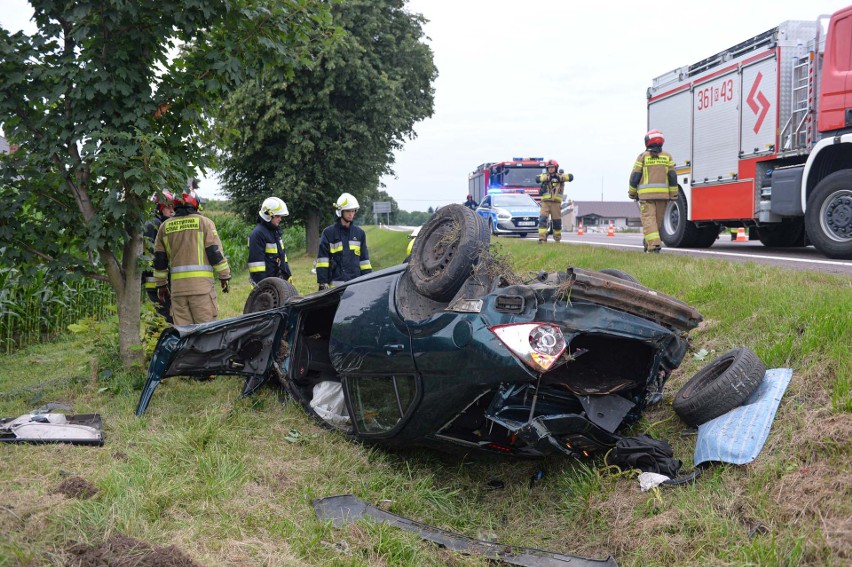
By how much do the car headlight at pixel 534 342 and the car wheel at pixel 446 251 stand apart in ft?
1.69

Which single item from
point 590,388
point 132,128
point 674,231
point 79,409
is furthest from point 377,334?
point 674,231

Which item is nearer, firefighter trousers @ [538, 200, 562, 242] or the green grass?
the green grass

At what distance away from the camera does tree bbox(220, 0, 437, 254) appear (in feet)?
64.2

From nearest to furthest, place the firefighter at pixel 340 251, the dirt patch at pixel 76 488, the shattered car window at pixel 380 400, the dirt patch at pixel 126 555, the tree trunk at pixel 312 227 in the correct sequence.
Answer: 1. the dirt patch at pixel 126 555
2. the dirt patch at pixel 76 488
3. the shattered car window at pixel 380 400
4. the firefighter at pixel 340 251
5. the tree trunk at pixel 312 227

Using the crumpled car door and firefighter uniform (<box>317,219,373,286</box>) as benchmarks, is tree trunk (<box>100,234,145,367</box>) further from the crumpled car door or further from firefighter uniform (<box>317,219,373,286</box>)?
firefighter uniform (<box>317,219,373,286</box>)

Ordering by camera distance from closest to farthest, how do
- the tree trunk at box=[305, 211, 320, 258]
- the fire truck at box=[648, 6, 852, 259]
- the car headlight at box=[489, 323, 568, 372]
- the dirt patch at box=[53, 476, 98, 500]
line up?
the car headlight at box=[489, 323, 568, 372] < the dirt patch at box=[53, 476, 98, 500] < the fire truck at box=[648, 6, 852, 259] < the tree trunk at box=[305, 211, 320, 258]

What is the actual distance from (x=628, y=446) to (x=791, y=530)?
3.02 feet

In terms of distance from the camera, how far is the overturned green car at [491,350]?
3.04 m

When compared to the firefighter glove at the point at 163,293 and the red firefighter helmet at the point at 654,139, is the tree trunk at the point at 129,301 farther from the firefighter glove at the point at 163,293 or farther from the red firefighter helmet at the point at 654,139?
the red firefighter helmet at the point at 654,139

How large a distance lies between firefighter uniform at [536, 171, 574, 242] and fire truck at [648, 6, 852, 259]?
83.2 inches

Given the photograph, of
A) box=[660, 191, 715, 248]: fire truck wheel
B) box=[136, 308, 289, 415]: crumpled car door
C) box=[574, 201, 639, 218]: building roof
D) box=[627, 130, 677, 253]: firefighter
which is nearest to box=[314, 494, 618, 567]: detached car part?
box=[136, 308, 289, 415]: crumpled car door

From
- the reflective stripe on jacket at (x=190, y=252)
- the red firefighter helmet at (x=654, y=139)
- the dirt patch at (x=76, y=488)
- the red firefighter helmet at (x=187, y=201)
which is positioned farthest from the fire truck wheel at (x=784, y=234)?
the dirt patch at (x=76, y=488)

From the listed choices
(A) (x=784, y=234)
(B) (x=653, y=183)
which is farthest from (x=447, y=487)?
(A) (x=784, y=234)

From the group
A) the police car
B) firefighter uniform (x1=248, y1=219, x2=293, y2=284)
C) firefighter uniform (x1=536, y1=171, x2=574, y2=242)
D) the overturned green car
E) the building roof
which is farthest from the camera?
the building roof
